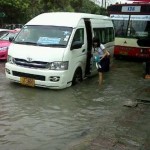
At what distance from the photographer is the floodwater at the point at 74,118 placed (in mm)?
6418

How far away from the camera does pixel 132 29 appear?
19.0 metres

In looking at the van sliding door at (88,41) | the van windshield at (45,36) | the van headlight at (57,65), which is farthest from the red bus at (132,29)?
the van headlight at (57,65)

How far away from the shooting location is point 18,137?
6762 mm

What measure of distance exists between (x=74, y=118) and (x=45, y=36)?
3.67 metres

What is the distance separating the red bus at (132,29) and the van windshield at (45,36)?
8250mm

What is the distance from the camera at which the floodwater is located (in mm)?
6418

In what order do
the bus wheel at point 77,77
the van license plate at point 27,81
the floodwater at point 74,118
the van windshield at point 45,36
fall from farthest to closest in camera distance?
1. the bus wheel at point 77,77
2. the van windshield at point 45,36
3. the van license plate at point 27,81
4. the floodwater at point 74,118

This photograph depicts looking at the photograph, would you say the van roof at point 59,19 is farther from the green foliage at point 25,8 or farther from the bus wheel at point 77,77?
the green foliage at point 25,8

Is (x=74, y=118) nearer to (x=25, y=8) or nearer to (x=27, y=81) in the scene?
(x=27, y=81)

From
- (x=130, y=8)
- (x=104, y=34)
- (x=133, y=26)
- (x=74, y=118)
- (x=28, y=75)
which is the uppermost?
(x=130, y=8)

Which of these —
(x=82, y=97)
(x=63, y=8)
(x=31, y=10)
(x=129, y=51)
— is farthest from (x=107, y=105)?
(x=31, y=10)

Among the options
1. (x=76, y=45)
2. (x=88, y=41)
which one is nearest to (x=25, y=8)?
(x=88, y=41)

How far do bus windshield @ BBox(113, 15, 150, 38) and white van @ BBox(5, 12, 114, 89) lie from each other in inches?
259

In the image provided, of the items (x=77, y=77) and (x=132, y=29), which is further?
(x=132, y=29)
